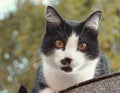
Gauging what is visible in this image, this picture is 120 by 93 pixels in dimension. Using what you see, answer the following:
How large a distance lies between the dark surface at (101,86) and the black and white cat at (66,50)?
0.38 meters

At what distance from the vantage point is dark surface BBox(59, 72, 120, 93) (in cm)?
164

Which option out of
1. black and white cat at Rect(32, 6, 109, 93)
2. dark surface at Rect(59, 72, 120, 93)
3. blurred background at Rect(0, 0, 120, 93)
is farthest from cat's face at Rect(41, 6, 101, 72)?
blurred background at Rect(0, 0, 120, 93)

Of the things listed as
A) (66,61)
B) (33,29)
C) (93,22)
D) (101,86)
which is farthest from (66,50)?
(33,29)

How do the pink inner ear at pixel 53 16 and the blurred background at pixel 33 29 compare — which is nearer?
the pink inner ear at pixel 53 16

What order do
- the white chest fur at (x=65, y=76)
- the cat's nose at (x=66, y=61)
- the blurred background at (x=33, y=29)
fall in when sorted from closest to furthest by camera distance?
the cat's nose at (x=66, y=61), the white chest fur at (x=65, y=76), the blurred background at (x=33, y=29)

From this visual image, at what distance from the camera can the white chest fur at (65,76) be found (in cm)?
212

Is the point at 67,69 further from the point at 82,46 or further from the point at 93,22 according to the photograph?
the point at 93,22

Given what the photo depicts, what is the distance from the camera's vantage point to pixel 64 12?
423cm

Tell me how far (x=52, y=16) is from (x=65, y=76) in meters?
0.30

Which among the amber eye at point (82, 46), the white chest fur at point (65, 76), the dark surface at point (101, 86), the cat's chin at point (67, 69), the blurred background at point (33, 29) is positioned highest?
the dark surface at point (101, 86)

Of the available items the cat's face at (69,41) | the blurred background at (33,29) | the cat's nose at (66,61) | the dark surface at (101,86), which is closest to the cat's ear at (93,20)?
the cat's face at (69,41)

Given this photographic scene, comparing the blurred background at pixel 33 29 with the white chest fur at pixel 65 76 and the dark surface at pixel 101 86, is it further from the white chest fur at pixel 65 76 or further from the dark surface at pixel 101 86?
the dark surface at pixel 101 86

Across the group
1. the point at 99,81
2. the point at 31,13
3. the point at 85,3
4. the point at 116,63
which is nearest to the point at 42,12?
the point at 31,13

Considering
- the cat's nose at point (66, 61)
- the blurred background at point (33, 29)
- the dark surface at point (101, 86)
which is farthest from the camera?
the blurred background at point (33, 29)
